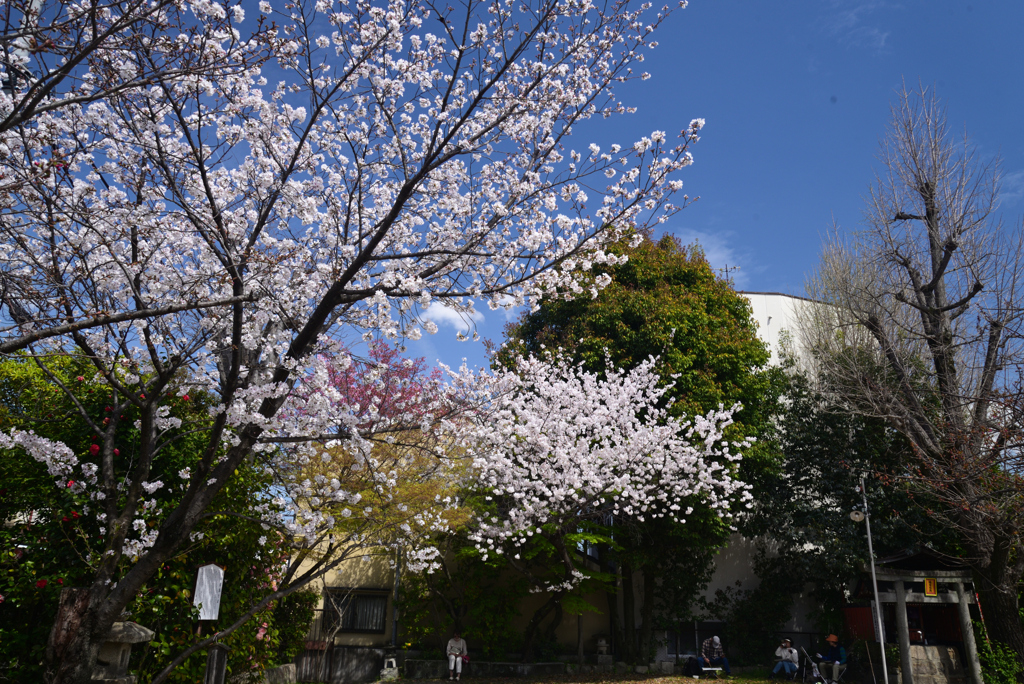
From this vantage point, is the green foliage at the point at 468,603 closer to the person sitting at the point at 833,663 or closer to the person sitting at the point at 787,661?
the person sitting at the point at 787,661

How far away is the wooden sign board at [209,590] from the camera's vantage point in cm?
485

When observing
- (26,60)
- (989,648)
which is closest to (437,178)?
(26,60)

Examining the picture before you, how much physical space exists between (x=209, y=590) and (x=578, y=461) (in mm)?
7747

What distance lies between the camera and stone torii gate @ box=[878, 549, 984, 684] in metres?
11.6

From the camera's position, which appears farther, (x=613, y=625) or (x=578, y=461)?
(x=613, y=625)

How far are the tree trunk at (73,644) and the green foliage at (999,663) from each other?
14034 mm

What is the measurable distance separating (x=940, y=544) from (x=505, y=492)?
9.97 metres

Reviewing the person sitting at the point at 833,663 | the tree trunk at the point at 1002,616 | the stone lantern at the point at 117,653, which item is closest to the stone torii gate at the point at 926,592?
the tree trunk at the point at 1002,616

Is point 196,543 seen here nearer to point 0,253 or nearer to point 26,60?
point 0,253

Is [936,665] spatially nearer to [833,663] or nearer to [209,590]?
[833,663]

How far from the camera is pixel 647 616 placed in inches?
595

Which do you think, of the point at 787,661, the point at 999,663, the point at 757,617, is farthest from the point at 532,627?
the point at 999,663

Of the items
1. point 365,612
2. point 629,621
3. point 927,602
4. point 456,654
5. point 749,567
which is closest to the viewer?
point 927,602

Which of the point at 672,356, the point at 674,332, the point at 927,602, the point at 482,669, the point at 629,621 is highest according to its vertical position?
the point at 674,332
